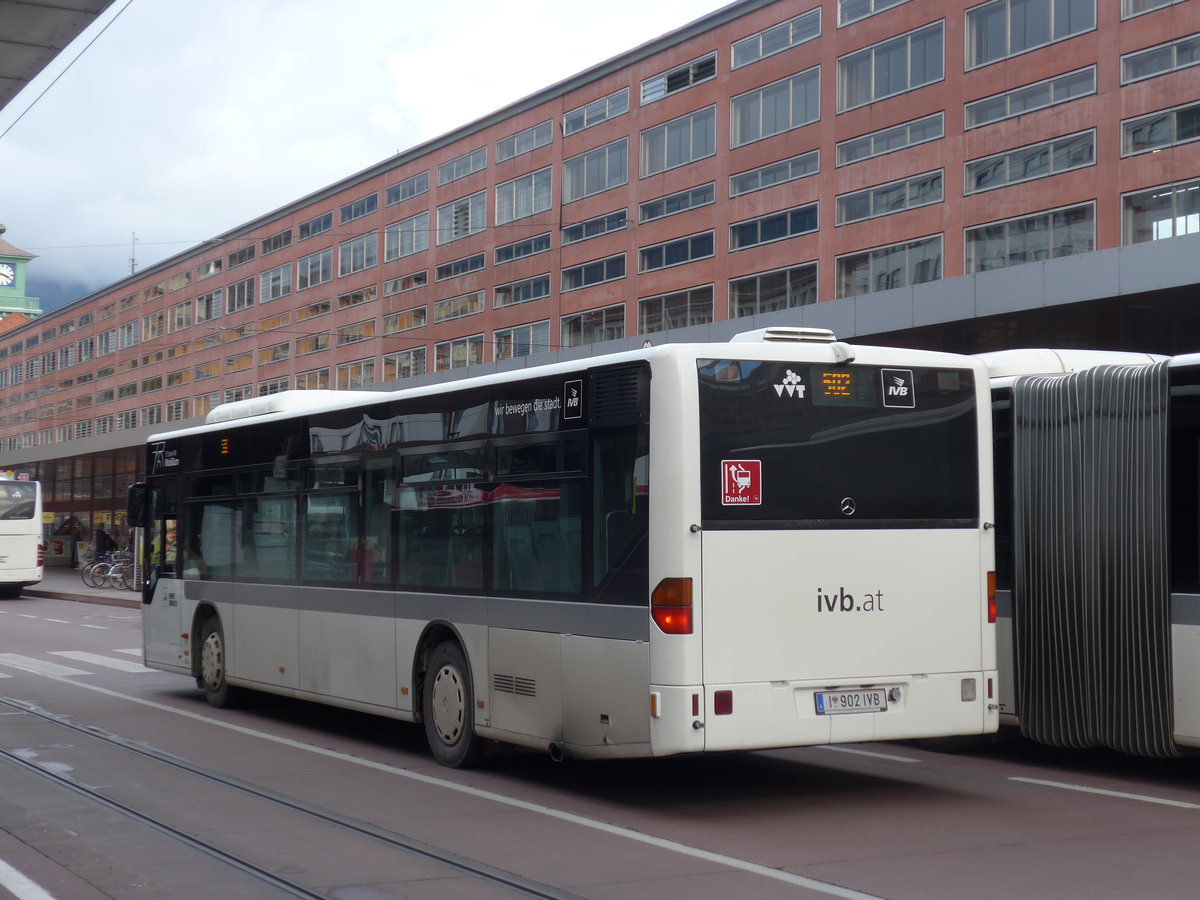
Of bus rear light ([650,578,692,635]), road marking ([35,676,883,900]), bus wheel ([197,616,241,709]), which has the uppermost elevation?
bus rear light ([650,578,692,635])

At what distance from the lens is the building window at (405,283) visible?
62844mm

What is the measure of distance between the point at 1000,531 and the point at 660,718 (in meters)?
3.71

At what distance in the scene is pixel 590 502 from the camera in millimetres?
9055

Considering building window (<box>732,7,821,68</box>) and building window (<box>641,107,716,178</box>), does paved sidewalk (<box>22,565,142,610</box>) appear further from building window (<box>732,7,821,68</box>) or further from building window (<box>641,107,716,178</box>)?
building window (<box>732,7,821,68</box>)

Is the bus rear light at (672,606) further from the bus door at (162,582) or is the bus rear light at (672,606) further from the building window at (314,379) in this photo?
the building window at (314,379)

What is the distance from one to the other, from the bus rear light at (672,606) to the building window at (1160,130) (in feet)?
94.7

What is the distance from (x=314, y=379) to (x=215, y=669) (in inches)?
2313

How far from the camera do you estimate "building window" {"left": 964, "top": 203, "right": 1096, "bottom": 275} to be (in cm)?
3581

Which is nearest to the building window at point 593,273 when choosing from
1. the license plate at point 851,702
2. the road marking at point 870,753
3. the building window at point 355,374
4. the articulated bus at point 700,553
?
the building window at point 355,374

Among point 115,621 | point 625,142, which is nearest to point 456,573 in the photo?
point 115,621

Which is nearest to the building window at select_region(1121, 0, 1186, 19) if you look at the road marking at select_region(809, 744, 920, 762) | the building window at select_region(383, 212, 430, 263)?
the road marking at select_region(809, 744, 920, 762)

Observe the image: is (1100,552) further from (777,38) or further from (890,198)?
(777,38)

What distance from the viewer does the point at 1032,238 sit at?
37.0 m

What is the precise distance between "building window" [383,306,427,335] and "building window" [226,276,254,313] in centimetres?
1571
